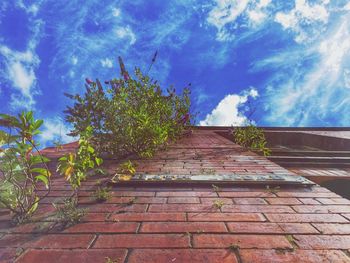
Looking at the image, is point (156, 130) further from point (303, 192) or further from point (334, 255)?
point (334, 255)

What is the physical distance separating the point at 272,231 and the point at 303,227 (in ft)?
0.61

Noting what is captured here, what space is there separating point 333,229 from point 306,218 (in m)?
0.15

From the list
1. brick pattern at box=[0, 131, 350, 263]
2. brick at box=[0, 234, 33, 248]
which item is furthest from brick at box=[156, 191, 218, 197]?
brick at box=[0, 234, 33, 248]

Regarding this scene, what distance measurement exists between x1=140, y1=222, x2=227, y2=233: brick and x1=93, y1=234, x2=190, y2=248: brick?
0.05 meters

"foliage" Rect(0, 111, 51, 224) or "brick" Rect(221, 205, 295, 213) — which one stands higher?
"foliage" Rect(0, 111, 51, 224)

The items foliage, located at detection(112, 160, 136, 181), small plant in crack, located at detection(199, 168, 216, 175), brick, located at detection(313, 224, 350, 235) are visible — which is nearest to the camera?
brick, located at detection(313, 224, 350, 235)

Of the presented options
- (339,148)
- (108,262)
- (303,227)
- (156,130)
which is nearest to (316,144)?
(339,148)

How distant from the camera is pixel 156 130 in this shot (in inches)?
133

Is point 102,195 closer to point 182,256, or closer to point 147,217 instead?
point 147,217

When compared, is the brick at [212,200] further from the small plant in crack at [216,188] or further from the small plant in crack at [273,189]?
the small plant in crack at [273,189]

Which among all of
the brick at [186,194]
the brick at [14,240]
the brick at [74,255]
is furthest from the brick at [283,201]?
the brick at [14,240]

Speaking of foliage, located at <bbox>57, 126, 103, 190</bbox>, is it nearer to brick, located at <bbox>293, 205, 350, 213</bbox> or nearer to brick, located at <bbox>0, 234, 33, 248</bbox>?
brick, located at <bbox>0, 234, 33, 248</bbox>

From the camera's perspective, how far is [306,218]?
143cm

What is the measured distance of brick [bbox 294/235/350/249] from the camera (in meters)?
1.15
